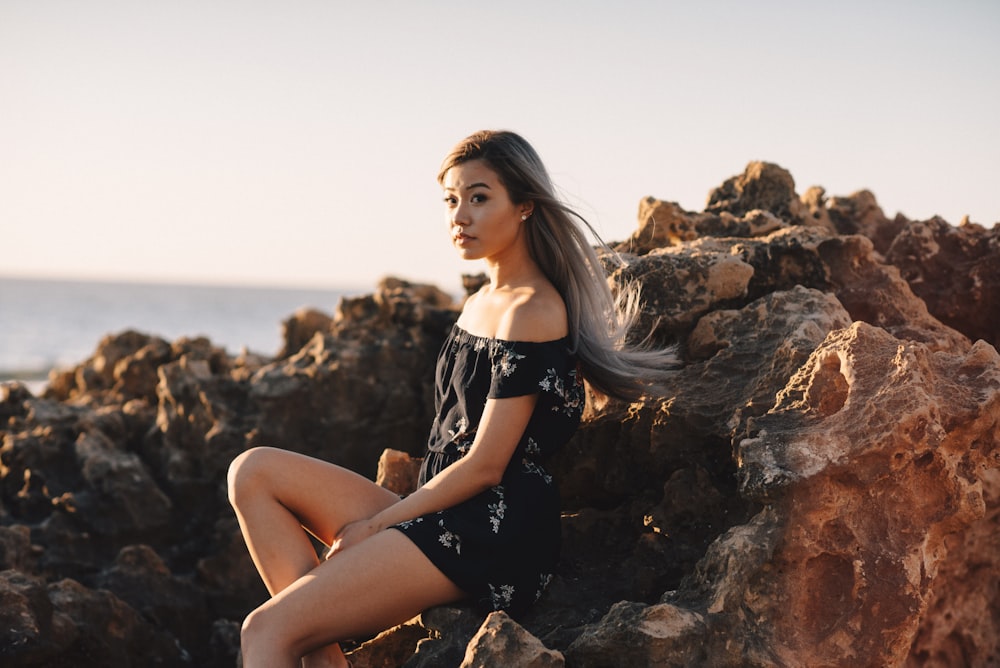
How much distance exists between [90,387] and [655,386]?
5857mm

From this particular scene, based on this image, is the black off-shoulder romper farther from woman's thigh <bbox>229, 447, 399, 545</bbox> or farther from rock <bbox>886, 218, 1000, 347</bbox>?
rock <bbox>886, 218, 1000, 347</bbox>

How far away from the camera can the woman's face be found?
145 inches

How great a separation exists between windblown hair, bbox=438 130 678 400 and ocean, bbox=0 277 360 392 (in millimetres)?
22871

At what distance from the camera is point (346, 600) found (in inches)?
122

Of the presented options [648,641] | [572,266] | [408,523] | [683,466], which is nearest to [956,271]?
[683,466]

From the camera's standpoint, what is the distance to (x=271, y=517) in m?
3.45

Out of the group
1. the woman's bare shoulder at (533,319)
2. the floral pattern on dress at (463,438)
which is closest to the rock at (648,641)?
the floral pattern on dress at (463,438)

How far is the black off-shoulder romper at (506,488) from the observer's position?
129 inches

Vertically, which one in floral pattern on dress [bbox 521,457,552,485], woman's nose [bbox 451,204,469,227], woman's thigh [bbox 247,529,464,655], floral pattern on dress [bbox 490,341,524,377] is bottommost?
woman's thigh [bbox 247,529,464,655]

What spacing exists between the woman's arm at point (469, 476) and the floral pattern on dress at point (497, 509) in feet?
0.17

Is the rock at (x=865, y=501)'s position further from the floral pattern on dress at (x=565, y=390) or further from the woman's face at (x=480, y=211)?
the woman's face at (x=480, y=211)

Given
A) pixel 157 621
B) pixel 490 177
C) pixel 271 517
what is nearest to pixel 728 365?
pixel 490 177

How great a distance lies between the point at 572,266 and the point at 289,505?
1.42 m

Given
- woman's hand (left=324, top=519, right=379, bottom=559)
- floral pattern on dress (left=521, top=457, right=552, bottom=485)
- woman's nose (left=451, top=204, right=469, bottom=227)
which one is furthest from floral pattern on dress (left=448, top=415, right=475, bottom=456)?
woman's nose (left=451, top=204, right=469, bottom=227)
